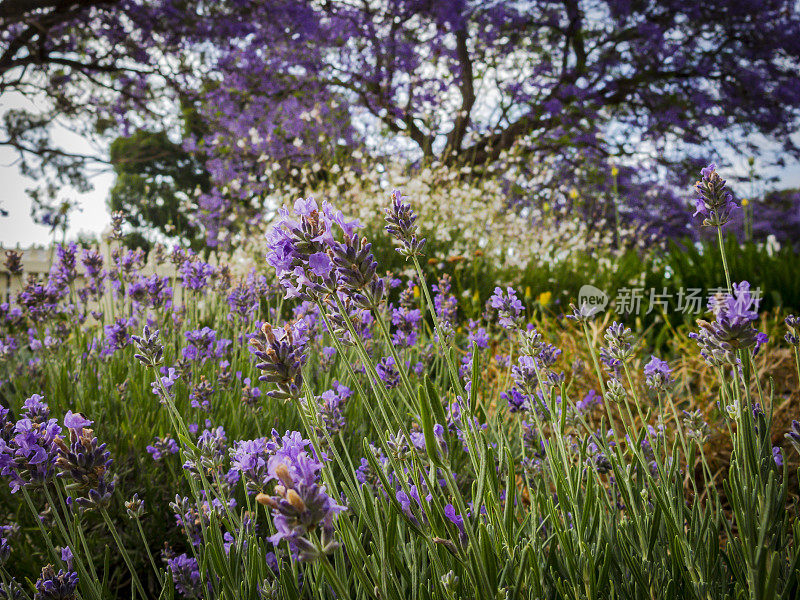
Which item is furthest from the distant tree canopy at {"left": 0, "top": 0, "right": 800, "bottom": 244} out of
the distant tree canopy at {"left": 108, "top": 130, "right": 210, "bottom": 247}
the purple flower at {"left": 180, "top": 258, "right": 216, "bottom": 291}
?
the distant tree canopy at {"left": 108, "top": 130, "right": 210, "bottom": 247}

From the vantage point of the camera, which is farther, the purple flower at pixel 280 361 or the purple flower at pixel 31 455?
the purple flower at pixel 31 455

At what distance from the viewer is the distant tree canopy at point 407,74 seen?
880 centimetres

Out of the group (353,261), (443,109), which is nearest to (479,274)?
(353,261)

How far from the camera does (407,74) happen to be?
9.70 meters

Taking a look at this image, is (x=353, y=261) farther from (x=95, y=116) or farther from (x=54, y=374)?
(x=95, y=116)

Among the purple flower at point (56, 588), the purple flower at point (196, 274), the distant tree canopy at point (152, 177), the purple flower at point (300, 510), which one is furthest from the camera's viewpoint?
the distant tree canopy at point (152, 177)

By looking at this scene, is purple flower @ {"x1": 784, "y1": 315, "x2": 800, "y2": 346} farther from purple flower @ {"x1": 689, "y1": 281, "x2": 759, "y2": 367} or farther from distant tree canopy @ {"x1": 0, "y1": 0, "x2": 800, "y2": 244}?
distant tree canopy @ {"x1": 0, "y1": 0, "x2": 800, "y2": 244}

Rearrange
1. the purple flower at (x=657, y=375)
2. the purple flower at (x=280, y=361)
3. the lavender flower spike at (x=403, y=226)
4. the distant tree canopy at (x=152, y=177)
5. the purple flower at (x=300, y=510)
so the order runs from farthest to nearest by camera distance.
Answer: the distant tree canopy at (x=152, y=177), the purple flower at (x=657, y=375), the lavender flower spike at (x=403, y=226), the purple flower at (x=280, y=361), the purple flower at (x=300, y=510)

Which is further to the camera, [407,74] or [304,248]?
[407,74]

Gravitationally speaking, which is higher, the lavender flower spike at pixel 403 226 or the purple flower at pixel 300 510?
the lavender flower spike at pixel 403 226

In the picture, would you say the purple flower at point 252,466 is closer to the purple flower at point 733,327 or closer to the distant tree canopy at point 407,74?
the purple flower at point 733,327

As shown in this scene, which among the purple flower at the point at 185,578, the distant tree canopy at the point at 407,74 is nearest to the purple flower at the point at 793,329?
the purple flower at the point at 185,578

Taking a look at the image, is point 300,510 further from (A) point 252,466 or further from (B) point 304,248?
(A) point 252,466

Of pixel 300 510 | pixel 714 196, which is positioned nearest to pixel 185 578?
pixel 300 510
